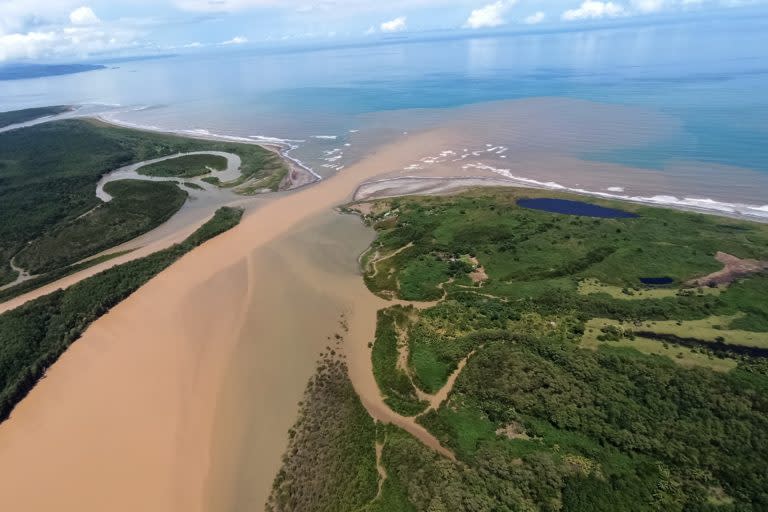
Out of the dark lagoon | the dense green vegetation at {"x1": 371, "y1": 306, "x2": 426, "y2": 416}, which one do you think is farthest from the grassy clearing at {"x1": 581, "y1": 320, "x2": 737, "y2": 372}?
the dark lagoon

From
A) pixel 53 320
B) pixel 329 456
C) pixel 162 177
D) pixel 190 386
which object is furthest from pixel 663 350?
pixel 162 177

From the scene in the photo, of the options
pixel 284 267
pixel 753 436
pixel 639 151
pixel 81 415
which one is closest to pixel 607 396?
pixel 753 436

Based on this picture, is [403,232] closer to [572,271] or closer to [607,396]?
[572,271]

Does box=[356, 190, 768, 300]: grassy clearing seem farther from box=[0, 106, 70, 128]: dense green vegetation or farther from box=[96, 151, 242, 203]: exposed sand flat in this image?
box=[0, 106, 70, 128]: dense green vegetation

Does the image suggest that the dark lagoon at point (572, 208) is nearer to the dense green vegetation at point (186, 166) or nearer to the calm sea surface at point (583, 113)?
the calm sea surface at point (583, 113)

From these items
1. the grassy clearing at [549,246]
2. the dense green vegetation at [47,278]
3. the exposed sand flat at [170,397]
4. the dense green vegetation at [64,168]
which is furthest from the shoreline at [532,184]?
the exposed sand flat at [170,397]

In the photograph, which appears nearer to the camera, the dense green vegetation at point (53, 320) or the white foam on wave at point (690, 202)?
the dense green vegetation at point (53, 320)
